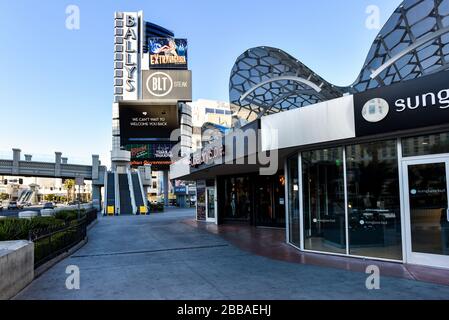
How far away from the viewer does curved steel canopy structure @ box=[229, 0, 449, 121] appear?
2053 cm

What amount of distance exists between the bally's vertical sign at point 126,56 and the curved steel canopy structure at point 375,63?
64.6m

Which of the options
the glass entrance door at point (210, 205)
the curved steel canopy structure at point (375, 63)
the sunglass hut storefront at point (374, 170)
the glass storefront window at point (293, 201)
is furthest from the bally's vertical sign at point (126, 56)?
the sunglass hut storefront at point (374, 170)

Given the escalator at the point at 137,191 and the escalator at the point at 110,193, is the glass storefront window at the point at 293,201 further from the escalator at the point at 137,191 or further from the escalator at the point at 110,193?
the escalator at the point at 137,191

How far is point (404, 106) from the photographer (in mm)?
7848

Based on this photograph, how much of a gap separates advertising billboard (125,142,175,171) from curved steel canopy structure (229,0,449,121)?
4017 centimetres

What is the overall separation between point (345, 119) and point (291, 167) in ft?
11.5

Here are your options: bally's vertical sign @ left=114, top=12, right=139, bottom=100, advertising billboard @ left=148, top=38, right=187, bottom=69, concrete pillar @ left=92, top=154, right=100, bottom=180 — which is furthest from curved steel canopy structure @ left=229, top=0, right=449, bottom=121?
bally's vertical sign @ left=114, top=12, right=139, bottom=100

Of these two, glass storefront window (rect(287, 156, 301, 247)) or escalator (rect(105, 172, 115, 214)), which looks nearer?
glass storefront window (rect(287, 156, 301, 247))

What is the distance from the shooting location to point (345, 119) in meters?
8.76

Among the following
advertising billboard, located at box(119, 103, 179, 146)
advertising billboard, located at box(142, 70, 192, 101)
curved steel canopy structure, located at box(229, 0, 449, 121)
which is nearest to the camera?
curved steel canopy structure, located at box(229, 0, 449, 121)

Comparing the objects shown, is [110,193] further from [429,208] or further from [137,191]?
[429,208]

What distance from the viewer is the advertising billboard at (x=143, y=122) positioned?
55.8 m

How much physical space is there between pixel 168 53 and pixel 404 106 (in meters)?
69.4

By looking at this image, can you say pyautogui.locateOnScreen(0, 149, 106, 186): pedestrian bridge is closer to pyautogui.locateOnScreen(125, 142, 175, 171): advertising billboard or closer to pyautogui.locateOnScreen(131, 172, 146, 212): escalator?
pyautogui.locateOnScreen(131, 172, 146, 212): escalator
